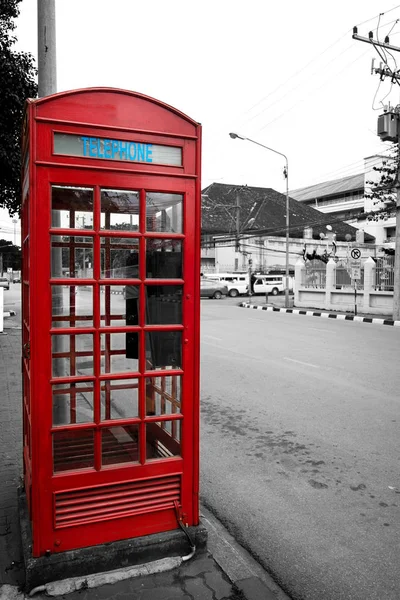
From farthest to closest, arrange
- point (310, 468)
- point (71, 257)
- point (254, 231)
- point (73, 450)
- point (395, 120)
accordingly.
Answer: point (254, 231)
point (395, 120)
point (310, 468)
point (71, 257)
point (73, 450)

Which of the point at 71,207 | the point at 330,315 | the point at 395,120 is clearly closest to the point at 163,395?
the point at 71,207

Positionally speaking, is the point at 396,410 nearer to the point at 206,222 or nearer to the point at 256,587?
the point at 256,587

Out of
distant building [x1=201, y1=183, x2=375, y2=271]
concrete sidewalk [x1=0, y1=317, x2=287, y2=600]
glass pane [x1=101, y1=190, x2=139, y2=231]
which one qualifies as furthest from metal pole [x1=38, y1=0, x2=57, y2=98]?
distant building [x1=201, y1=183, x2=375, y2=271]

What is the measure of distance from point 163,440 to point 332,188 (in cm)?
7111

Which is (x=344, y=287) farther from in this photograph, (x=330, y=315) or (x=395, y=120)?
(x=395, y=120)

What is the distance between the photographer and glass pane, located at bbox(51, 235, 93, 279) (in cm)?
260

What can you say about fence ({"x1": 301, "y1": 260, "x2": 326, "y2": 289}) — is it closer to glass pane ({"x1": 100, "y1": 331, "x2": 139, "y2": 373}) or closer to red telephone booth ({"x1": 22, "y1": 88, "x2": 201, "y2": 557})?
glass pane ({"x1": 100, "y1": 331, "x2": 139, "y2": 373})

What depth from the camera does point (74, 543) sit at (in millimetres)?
2549

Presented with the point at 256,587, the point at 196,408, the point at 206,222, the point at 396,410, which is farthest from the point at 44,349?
the point at 206,222

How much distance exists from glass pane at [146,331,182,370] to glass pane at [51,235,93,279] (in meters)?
0.49

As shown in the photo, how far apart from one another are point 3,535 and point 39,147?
2.23 meters

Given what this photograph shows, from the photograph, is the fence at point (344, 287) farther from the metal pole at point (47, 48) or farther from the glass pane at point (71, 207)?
the glass pane at point (71, 207)

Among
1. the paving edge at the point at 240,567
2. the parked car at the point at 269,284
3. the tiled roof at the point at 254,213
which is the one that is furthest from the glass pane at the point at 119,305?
the tiled roof at the point at 254,213

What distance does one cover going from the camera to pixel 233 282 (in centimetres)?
3650
